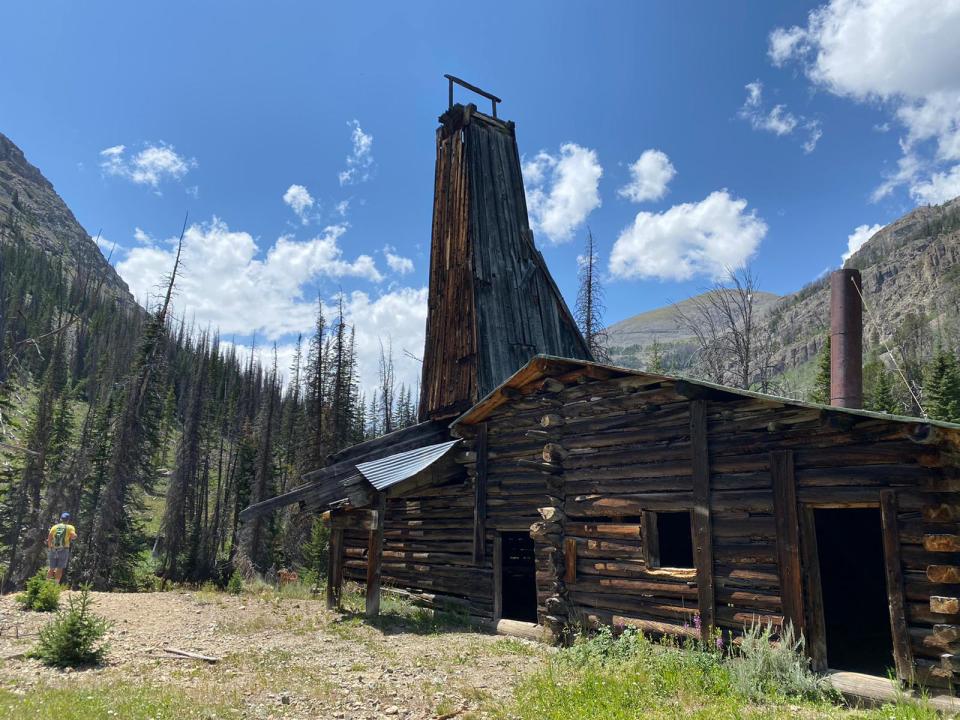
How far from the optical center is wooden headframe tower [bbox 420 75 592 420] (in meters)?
17.3

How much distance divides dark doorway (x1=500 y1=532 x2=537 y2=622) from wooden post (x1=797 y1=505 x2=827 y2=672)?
7606 mm

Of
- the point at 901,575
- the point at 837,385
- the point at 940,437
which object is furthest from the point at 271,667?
the point at 837,385

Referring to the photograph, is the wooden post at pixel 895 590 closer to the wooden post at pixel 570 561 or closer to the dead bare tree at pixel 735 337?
the wooden post at pixel 570 561

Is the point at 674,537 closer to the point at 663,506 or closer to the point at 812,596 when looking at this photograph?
the point at 663,506

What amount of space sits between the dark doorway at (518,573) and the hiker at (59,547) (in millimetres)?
10983

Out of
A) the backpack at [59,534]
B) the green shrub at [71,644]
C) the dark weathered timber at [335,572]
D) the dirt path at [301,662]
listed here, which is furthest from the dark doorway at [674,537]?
the backpack at [59,534]

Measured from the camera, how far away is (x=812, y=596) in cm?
744

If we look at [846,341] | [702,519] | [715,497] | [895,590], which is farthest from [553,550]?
[846,341]

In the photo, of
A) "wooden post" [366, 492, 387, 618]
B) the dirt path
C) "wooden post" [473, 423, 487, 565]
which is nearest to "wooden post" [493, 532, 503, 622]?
"wooden post" [473, 423, 487, 565]

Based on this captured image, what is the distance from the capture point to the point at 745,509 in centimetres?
810

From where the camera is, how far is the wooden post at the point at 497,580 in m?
11.9

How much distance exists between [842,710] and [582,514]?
14.8 feet

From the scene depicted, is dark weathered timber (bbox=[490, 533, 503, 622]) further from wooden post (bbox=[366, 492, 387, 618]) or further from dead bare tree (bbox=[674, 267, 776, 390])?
dead bare tree (bbox=[674, 267, 776, 390])

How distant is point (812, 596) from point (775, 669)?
1.06 meters
